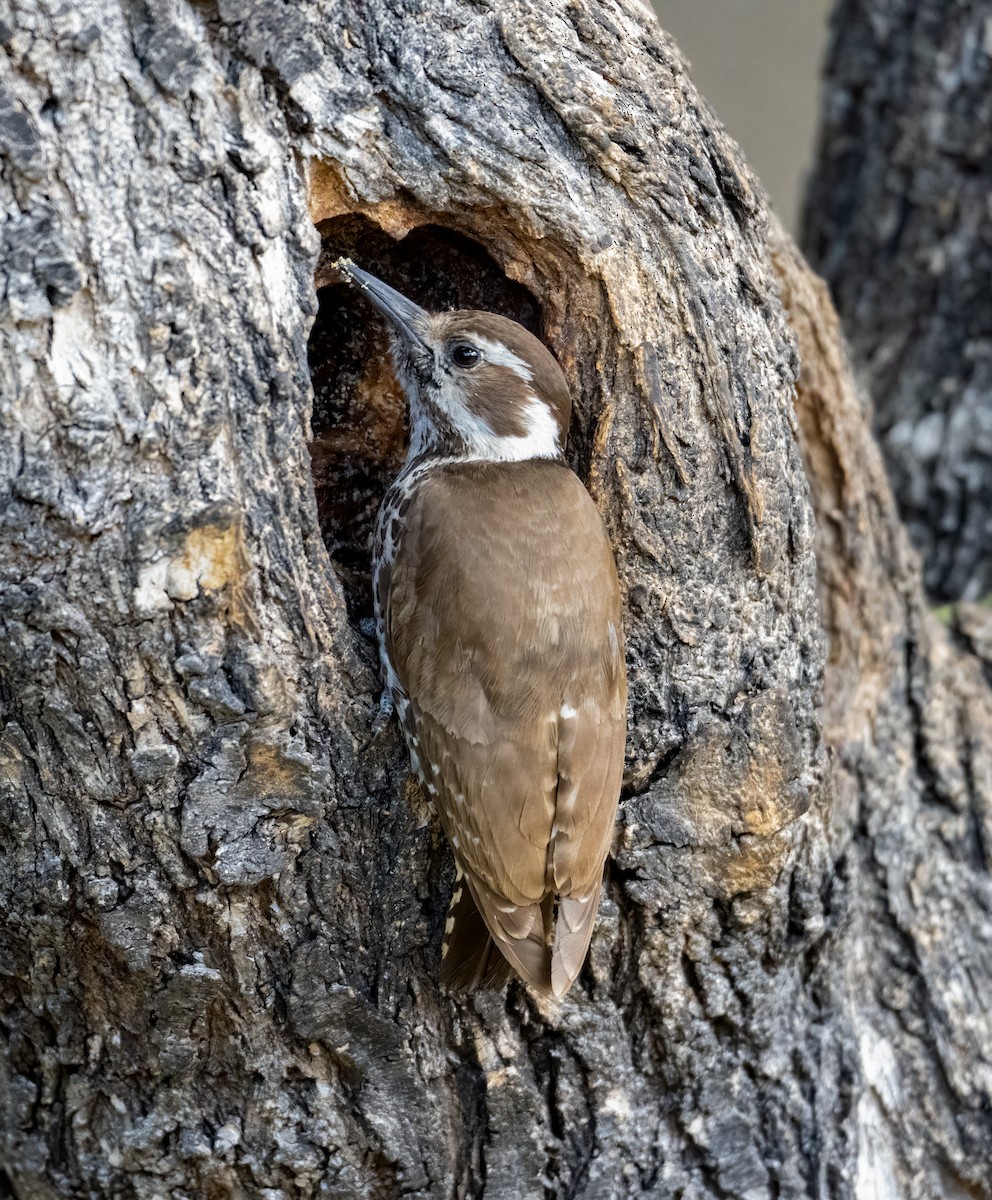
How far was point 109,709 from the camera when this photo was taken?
2600mm

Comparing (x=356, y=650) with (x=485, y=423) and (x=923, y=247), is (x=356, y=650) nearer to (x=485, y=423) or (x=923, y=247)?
(x=485, y=423)

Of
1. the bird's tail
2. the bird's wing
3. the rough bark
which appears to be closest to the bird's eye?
the bird's wing

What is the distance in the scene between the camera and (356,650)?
2.97m

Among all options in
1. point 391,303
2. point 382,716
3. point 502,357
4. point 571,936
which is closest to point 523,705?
point 382,716

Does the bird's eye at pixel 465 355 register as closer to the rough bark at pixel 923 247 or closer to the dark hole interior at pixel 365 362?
the dark hole interior at pixel 365 362

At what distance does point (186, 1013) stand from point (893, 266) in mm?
4040

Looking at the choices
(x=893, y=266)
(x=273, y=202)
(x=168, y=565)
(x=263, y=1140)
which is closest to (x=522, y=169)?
(x=273, y=202)

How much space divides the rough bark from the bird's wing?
2590 mm

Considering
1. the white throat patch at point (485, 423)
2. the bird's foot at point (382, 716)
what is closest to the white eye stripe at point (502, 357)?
the white throat patch at point (485, 423)

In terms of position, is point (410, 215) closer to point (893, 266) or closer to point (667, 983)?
point (667, 983)

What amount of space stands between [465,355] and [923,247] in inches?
101

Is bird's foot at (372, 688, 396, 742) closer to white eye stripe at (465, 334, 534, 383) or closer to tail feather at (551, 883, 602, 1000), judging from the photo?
tail feather at (551, 883, 602, 1000)

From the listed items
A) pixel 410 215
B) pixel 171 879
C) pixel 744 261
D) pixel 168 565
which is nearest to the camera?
pixel 168 565

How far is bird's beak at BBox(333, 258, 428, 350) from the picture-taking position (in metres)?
3.29
